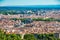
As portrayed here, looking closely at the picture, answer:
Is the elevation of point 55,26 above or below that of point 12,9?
below

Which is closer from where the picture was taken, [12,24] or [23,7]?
[23,7]

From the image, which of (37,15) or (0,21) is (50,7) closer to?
(37,15)

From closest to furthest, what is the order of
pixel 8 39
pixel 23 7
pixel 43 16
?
pixel 8 39
pixel 23 7
pixel 43 16

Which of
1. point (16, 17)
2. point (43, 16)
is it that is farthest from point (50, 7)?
point (16, 17)

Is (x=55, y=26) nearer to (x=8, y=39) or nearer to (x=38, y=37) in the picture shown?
(x=38, y=37)

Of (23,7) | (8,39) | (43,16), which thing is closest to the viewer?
(8,39)

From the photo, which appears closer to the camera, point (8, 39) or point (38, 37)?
point (8, 39)

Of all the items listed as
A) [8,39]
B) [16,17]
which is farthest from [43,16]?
[8,39]

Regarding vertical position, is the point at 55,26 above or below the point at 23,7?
below
